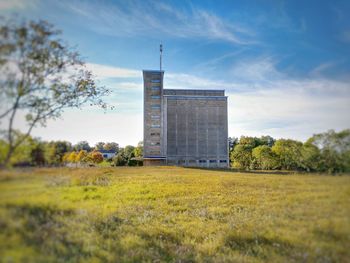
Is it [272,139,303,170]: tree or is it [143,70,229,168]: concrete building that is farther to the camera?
[143,70,229,168]: concrete building

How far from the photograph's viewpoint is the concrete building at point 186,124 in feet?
228

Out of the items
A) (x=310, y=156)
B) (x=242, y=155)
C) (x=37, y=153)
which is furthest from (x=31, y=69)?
(x=242, y=155)

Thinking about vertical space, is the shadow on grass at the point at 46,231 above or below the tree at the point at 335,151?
below

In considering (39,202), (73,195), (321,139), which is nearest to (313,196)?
(321,139)

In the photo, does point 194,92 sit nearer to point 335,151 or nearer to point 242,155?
point 242,155

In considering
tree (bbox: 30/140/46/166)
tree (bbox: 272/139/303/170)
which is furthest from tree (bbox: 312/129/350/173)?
tree (bbox: 30/140/46/166)

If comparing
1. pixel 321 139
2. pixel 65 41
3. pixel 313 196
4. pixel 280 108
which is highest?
pixel 65 41

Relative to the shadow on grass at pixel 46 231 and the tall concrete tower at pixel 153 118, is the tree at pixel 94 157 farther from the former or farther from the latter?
the tall concrete tower at pixel 153 118

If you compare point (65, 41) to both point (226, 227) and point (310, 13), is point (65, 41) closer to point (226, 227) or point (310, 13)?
point (310, 13)

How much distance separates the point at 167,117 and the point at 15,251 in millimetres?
69064

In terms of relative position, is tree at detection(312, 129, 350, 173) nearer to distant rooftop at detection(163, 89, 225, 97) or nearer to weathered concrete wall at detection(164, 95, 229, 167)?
weathered concrete wall at detection(164, 95, 229, 167)

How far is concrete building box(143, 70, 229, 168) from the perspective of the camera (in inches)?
2734

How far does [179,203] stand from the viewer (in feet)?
35.7

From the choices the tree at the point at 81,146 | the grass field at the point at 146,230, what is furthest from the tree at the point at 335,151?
the tree at the point at 81,146
